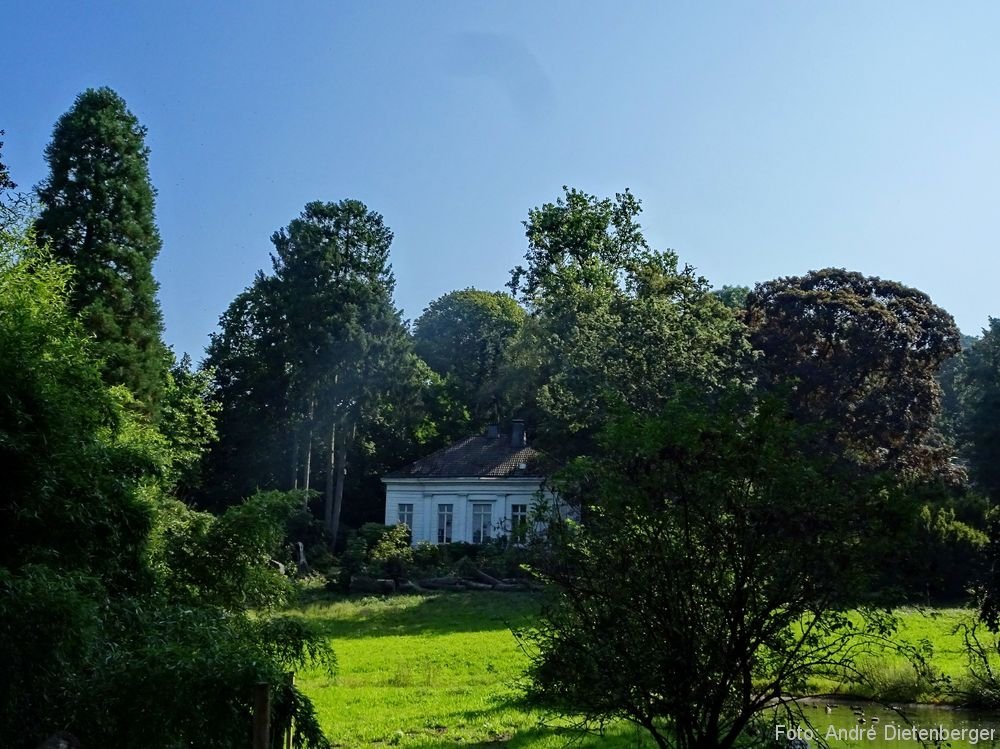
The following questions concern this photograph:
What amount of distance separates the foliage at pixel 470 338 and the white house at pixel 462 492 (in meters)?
11.5

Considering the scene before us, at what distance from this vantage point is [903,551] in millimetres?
8914

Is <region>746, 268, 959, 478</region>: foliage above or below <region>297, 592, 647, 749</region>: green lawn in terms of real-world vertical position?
above

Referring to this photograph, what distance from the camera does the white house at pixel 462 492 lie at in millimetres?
50375

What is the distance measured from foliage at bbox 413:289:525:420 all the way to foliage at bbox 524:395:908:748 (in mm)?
54322

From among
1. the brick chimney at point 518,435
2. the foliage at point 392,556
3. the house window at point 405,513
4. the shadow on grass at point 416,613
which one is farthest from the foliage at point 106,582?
the brick chimney at point 518,435

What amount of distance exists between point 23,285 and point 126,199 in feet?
62.8

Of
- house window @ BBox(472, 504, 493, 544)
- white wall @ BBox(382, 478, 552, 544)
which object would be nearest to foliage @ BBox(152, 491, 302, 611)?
white wall @ BBox(382, 478, 552, 544)

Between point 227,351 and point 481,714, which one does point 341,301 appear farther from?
point 481,714

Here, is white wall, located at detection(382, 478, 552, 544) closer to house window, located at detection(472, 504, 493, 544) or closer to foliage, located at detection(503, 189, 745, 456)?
house window, located at detection(472, 504, 493, 544)

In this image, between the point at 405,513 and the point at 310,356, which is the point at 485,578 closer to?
the point at 405,513

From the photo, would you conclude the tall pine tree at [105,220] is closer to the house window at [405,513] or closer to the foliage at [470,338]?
the house window at [405,513]

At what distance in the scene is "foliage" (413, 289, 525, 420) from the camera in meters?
65.6

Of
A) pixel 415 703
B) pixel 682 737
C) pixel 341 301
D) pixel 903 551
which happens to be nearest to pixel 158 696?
pixel 682 737

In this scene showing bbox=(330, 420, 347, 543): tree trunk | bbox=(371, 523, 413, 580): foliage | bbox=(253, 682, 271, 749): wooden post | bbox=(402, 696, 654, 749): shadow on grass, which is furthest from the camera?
bbox=(330, 420, 347, 543): tree trunk
